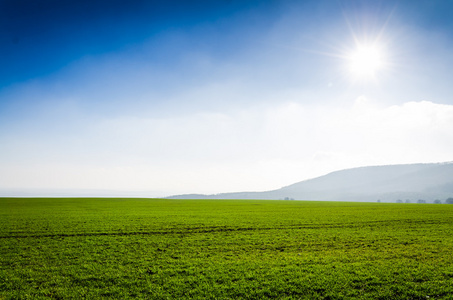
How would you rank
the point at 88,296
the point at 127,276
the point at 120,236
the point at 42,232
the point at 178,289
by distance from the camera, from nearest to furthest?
the point at 88,296 → the point at 178,289 → the point at 127,276 → the point at 120,236 → the point at 42,232

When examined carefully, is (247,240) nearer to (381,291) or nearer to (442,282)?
(381,291)

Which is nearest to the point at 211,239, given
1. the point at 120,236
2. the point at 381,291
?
the point at 120,236

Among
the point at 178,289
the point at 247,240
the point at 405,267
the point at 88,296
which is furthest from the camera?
the point at 247,240

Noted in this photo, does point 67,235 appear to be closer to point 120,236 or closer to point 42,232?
point 42,232

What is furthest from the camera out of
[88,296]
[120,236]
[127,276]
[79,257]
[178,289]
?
[120,236]

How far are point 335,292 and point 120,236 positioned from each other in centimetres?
1686

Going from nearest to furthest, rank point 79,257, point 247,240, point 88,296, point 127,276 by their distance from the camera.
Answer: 1. point 88,296
2. point 127,276
3. point 79,257
4. point 247,240

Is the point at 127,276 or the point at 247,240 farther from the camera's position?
the point at 247,240

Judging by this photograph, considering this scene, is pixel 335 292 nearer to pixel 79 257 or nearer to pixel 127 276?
pixel 127 276

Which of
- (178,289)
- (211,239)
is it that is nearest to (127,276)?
→ (178,289)

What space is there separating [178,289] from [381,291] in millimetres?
7945

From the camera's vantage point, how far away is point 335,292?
9414 millimetres

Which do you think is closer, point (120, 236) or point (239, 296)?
point (239, 296)

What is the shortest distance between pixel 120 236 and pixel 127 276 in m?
10.0
